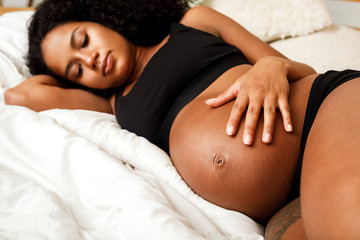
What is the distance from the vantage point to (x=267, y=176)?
691mm

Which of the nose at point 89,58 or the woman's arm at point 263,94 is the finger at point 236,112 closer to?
the woman's arm at point 263,94

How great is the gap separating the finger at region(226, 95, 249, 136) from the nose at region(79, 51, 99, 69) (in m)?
0.64

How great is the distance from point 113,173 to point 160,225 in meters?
0.23

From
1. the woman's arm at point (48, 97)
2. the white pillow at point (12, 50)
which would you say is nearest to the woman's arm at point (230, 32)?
the woman's arm at point (48, 97)

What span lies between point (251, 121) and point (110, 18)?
905 mm

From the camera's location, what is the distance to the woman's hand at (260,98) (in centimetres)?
72

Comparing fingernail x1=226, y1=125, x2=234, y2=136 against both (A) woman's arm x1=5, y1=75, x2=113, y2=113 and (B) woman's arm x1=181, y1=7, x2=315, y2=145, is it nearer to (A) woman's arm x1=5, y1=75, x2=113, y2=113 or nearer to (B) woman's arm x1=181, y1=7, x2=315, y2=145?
(B) woman's arm x1=181, y1=7, x2=315, y2=145

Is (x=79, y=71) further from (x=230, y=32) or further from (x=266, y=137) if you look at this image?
(x=266, y=137)

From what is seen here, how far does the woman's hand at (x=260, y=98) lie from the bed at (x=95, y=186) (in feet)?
0.71

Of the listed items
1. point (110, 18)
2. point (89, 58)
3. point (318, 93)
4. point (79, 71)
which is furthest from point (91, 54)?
point (318, 93)

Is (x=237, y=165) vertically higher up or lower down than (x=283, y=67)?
lower down

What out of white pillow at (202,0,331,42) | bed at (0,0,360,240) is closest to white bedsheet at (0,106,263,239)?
bed at (0,0,360,240)

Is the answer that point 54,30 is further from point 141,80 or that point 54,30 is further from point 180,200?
point 180,200

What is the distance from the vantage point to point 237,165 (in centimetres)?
71
